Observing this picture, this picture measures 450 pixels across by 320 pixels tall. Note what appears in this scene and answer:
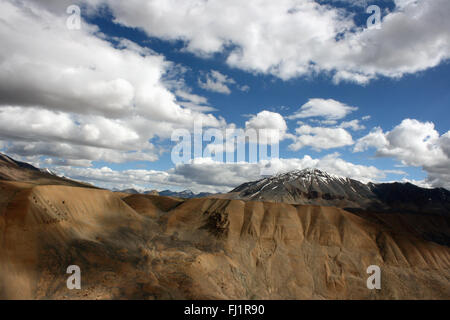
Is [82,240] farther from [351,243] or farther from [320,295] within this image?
[351,243]

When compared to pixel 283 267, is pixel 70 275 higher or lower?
higher

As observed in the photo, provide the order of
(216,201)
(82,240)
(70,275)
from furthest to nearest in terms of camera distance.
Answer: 1. (216,201)
2. (82,240)
3. (70,275)
